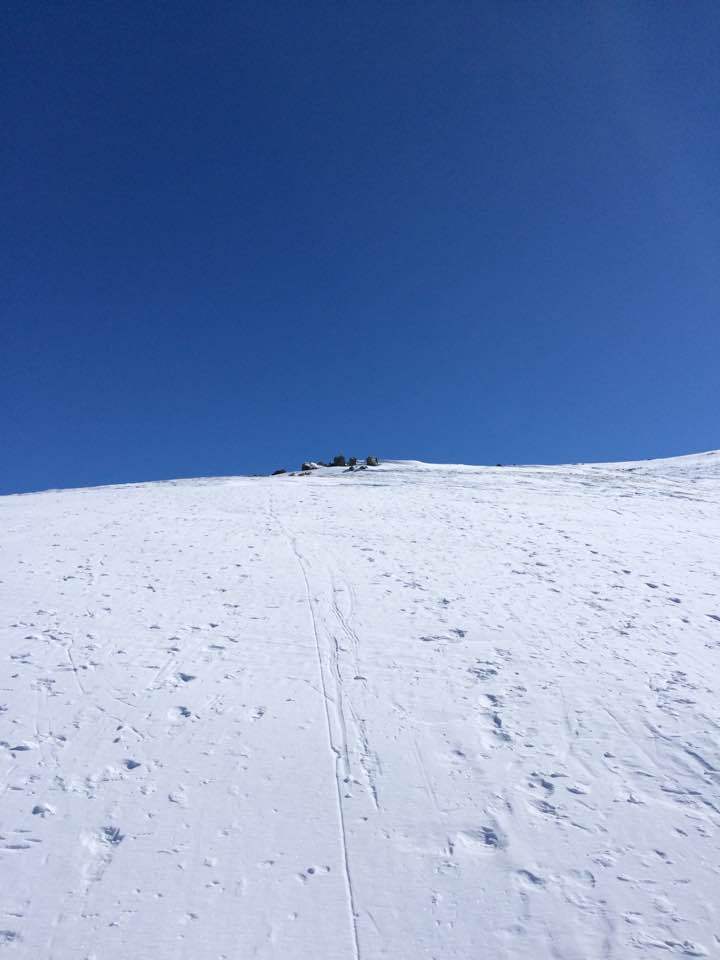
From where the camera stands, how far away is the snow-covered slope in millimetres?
3744

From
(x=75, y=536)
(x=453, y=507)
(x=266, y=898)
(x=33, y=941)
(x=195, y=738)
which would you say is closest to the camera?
(x=33, y=941)

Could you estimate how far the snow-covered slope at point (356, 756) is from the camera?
3744 mm

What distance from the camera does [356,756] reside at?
531cm

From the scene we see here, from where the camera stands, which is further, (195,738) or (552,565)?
(552,565)

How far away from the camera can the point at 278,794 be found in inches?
190

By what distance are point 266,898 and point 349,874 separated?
1.91 ft

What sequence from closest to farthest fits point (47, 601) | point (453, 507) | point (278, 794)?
1. point (278, 794)
2. point (47, 601)
3. point (453, 507)

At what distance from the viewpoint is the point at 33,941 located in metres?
3.52

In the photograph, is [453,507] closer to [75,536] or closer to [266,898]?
[75,536]

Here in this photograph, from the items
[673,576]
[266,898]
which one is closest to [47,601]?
[266,898]

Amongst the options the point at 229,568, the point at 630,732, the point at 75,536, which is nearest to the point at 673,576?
the point at 630,732

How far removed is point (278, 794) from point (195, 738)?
1121 mm

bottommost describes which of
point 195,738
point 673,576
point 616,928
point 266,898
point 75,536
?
point 616,928

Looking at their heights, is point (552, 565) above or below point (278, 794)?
above
